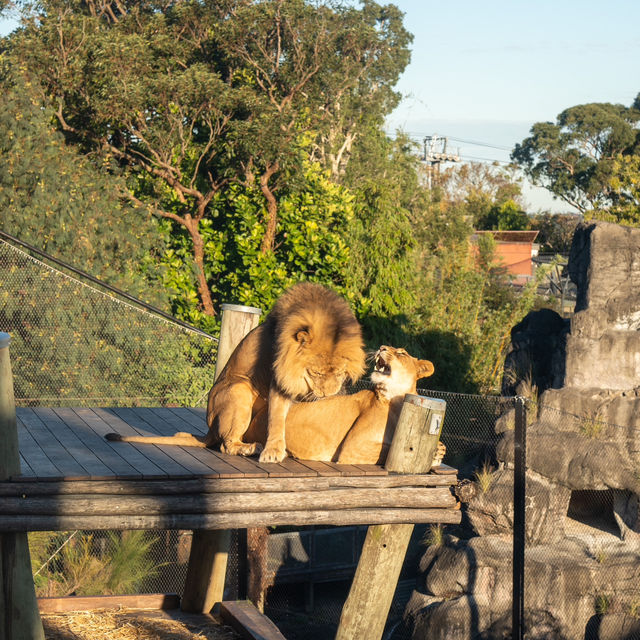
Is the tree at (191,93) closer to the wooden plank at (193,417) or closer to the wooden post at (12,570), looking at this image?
the wooden plank at (193,417)

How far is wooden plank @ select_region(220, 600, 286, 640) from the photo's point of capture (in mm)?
4555

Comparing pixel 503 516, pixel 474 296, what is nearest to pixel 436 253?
pixel 474 296

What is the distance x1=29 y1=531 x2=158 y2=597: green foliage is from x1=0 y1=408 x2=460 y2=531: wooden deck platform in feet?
13.6

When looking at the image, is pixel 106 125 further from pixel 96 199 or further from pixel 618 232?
pixel 618 232

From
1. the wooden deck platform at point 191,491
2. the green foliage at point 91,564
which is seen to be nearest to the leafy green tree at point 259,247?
the green foliage at point 91,564

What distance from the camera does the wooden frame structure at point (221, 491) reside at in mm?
3285

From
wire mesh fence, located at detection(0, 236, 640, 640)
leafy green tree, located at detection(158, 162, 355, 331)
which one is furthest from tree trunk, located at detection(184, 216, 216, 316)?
wire mesh fence, located at detection(0, 236, 640, 640)

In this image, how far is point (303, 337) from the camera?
361 cm

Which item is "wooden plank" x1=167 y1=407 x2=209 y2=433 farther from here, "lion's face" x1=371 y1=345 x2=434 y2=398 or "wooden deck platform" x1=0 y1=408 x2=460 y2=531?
"lion's face" x1=371 y1=345 x2=434 y2=398

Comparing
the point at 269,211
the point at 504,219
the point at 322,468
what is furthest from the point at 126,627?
the point at 504,219

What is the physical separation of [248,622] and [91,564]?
13.7 ft

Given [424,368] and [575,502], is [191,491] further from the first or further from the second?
[575,502]

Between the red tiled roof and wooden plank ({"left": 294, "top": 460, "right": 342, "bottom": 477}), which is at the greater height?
the red tiled roof

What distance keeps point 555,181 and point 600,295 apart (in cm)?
3069
